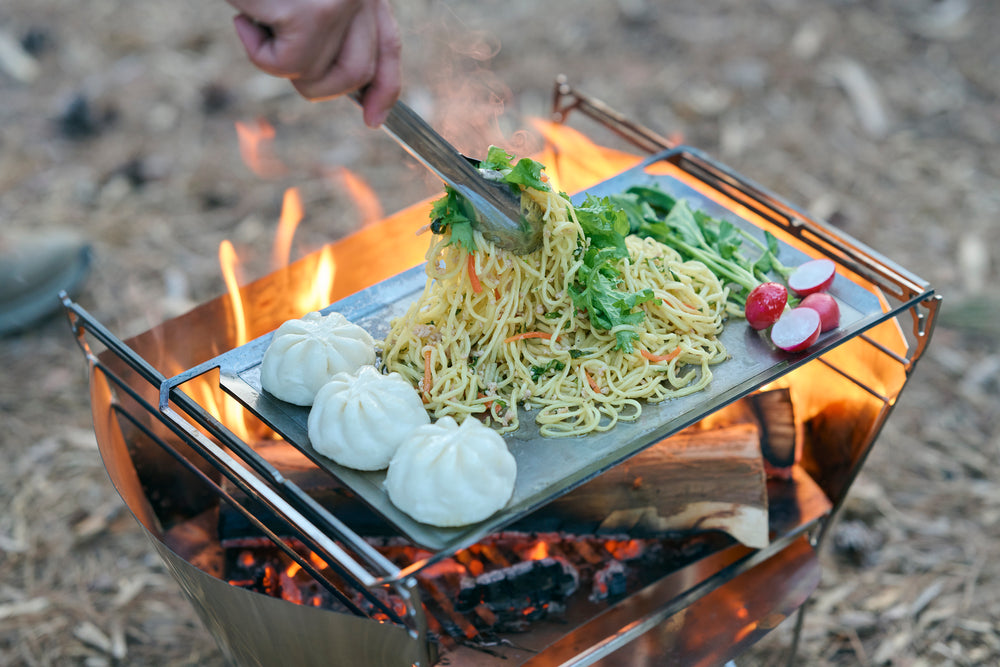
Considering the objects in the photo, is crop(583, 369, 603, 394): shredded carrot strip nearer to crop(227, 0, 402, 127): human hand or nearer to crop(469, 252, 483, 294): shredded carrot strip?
crop(469, 252, 483, 294): shredded carrot strip

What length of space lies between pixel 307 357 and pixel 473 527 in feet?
2.42

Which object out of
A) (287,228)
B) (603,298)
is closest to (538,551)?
(603,298)

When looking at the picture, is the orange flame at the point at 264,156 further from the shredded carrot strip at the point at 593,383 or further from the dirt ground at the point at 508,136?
the shredded carrot strip at the point at 593,383

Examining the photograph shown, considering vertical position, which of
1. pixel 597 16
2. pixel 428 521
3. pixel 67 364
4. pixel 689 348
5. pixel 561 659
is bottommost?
pixel 561 659

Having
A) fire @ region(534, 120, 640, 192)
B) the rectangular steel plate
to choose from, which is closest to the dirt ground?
fire @ region(534, 120, 640, 192)

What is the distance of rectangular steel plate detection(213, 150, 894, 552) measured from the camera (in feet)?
7.60

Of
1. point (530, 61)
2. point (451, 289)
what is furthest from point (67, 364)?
point (530, 61)

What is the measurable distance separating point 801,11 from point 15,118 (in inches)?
249

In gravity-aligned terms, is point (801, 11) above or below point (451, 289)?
above

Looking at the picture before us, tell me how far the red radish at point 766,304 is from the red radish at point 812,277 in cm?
14

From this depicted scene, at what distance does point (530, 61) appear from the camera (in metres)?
7.14

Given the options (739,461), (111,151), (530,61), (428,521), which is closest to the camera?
(428,521)

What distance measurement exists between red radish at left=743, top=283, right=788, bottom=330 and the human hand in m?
1.31

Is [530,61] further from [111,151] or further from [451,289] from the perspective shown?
[451,289]
